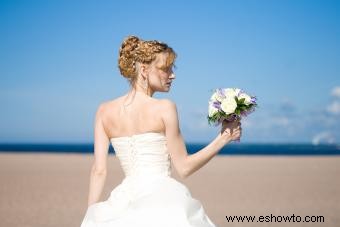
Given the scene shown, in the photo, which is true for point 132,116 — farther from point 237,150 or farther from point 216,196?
point 237,150

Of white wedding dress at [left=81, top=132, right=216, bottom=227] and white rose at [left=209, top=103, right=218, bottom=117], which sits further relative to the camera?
white rose at [left=209, top=103, right=218, bottom=117]

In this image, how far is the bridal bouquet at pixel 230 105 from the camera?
3982 mm

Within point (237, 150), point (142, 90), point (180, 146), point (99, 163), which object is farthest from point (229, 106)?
point (237, 150)

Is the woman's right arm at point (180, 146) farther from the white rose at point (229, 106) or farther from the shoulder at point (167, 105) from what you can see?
the white rose at point (229, 106)

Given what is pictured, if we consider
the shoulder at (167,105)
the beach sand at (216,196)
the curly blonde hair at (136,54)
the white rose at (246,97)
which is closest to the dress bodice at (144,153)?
the shoulder at (167,105)

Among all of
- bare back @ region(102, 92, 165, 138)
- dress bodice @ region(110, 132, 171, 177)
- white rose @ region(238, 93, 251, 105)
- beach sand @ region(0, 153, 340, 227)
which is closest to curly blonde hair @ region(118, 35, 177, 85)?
bare back @ region(102, 92, 165, 138)

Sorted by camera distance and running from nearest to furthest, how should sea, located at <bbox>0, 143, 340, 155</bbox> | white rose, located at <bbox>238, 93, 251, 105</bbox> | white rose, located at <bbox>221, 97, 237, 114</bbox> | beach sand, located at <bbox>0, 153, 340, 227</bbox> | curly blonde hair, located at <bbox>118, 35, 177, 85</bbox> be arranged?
curly blonde hair, located at <bbox>118, 35, 177, 85</bbox> → white rose, located at <bbox>221, 97, 237, 114</bbox> → white rose, located at <bbox>238, 93, 251, 105</bbox> → beach sand, located at <bbox>0, 153, 340, 227</bbox> → sea, located at <bbox>0, 143, 340, 155</bbox>

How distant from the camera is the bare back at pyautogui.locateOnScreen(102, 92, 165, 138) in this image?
12.2ft

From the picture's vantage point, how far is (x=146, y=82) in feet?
12.7

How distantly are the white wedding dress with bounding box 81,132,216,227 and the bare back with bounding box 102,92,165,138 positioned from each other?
1.9 inches

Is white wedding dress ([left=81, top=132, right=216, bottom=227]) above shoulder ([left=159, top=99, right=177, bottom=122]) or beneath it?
beneath

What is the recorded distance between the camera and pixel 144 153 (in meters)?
3.86

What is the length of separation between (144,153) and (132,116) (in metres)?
0.26

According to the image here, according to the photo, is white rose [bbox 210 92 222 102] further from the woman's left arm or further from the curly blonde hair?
the woman's left arm
